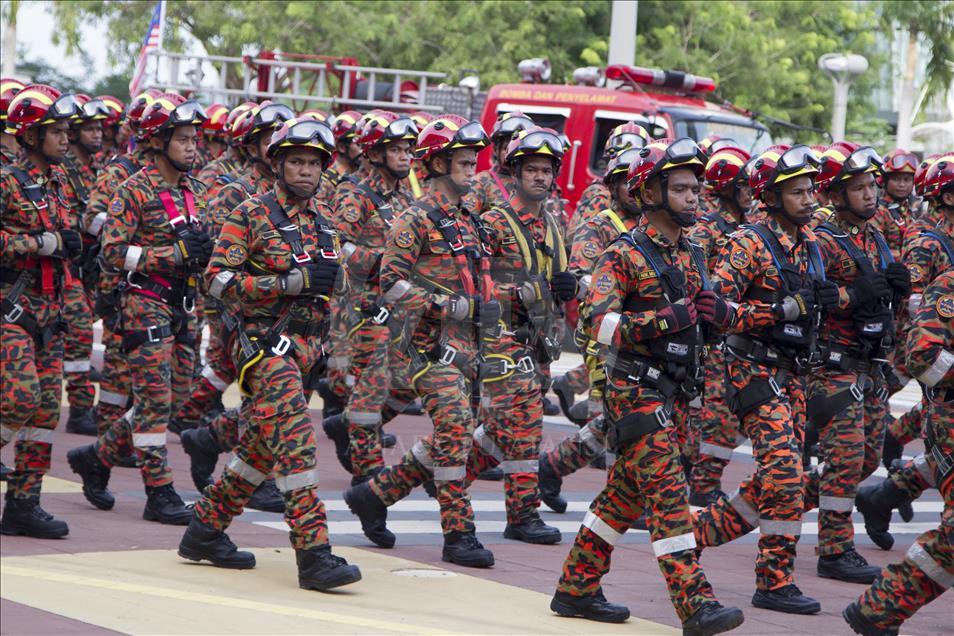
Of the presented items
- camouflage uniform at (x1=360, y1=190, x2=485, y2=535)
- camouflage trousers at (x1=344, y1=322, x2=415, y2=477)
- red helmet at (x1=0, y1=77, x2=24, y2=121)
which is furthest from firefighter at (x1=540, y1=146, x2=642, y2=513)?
red helmet at (x1=0, y1=77, x2=24, y2=121)

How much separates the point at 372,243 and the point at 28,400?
10.7 ft

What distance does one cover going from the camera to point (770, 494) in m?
8.60

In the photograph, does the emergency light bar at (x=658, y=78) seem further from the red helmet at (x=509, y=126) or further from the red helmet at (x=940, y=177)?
the red helmet at (x=940, y=177)

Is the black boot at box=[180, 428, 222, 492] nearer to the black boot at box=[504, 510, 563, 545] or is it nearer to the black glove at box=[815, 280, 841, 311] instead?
the black boot at box=[504, 510, 563, 545]

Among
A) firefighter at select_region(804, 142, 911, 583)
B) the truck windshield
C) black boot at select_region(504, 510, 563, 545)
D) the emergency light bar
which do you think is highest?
the emergency light bar

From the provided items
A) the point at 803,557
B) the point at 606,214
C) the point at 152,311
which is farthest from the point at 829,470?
the point at 152,311

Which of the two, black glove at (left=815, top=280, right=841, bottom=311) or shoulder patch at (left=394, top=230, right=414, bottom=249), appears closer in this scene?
black glove at (left=815, top=280, right=841, bottom=311)

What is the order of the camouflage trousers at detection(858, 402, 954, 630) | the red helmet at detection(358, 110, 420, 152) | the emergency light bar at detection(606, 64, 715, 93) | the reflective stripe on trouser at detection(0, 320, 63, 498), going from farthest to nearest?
the emergency light bar at detection(606, 64, 715, 93) < the red helmet at detection(358, 110, 420, 152) < the reflective stripe on trouser at detection(0, 320, 63, 498) < the camouflage trousers at detection(858, 402, 954, 630)

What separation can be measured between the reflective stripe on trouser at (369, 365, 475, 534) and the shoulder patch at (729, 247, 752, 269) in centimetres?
171

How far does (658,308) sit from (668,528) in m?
1.07

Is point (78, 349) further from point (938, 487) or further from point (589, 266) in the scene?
point (938, 487)

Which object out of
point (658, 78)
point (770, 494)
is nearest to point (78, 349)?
point (770, 494)

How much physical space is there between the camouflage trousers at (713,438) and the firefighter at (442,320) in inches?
72.5

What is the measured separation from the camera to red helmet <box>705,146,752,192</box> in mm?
11648
